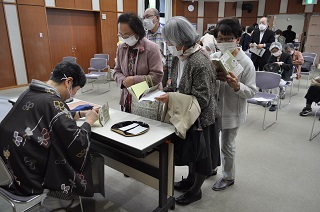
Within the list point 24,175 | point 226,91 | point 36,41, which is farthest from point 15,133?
point 36,41

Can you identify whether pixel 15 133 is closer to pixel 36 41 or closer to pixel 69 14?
pixel 36 41

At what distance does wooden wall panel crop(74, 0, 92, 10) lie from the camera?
656 cm

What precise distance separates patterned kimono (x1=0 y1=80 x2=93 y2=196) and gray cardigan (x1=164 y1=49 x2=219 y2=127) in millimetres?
695

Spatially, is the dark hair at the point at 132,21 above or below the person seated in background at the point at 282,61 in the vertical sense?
above

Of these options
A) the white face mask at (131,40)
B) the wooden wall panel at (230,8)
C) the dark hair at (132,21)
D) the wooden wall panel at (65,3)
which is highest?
the wooden wall panel at (230,8)

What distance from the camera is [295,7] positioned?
9430 mm

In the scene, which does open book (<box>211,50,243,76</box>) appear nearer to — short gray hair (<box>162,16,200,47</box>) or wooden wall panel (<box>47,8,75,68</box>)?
short gray hair (<box>162,16,200,47</box>)

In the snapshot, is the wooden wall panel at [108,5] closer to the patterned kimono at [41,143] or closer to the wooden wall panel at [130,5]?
the wooden wall panel at [130,5]

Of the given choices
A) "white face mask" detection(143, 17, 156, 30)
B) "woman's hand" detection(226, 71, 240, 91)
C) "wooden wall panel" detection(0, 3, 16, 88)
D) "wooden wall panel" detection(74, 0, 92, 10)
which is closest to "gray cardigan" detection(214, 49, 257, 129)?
"woman's hand" detection(226, 71, 240, 91)

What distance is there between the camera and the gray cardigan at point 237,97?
70.2 inches

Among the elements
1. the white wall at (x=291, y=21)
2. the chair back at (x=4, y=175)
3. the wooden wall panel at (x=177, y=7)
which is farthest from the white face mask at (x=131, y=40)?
the white wall at (x=291, y=21)

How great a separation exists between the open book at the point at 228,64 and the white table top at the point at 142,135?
0.51 m

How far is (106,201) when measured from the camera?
204 cm

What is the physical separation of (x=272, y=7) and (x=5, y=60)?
982cm
